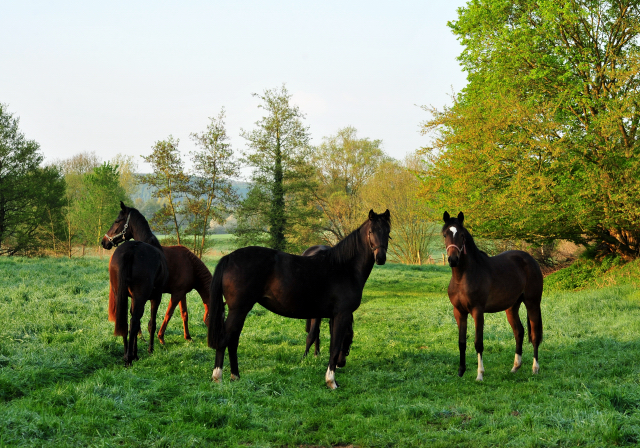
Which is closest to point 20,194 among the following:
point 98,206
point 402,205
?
point 98,206

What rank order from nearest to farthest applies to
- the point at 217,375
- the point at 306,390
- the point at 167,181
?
the point at 306,390 → the point at 217,375 → the point at 167,181

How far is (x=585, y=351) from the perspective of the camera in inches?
314

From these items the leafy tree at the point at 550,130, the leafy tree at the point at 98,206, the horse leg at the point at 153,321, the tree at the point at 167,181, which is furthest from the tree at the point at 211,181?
the horse leg at the point at 153,321

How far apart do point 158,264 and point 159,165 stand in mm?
22216

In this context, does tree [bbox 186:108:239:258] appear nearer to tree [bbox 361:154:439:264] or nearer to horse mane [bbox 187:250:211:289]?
tree [bbox 361:154:439:264]

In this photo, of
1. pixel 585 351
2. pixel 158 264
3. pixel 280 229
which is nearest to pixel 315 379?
pixel 158 264

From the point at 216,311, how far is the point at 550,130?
13449 millimetres

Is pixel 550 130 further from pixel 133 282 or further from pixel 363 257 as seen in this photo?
pixel 133 282

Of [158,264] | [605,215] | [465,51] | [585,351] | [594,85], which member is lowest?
[585,351]

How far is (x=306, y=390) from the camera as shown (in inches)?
231

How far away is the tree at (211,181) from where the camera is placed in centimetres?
2867

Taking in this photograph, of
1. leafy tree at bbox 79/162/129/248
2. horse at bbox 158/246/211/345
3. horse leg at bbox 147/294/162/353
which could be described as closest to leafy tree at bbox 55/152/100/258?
leafy tree at bbox 79/162/129/248

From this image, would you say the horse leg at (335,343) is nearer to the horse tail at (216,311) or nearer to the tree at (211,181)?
the horse tail at (216,311)

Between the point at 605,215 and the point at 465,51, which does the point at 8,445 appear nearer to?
the point at 605,215
